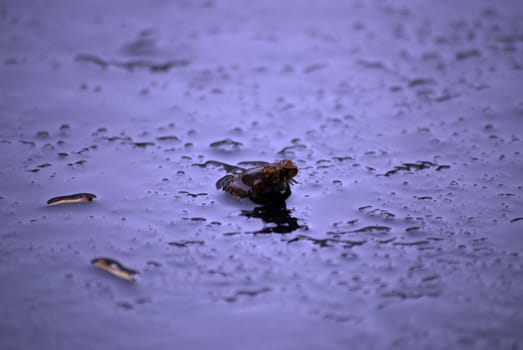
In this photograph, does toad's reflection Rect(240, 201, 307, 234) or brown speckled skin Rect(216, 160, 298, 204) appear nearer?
toad's reflection Rect(240, 201, 307, 234)

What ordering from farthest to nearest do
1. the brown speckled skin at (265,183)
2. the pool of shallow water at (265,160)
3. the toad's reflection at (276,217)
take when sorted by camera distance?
the brown speckled skin at (265,183) → the toad's reflection at (276,217) → the pool of shallow water at (265,160)

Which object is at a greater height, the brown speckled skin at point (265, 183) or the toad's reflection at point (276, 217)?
the brown speckled skin at point (265, 183)

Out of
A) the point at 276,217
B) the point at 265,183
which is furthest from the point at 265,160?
the point at 276,217

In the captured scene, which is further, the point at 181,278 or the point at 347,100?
the point at 347,100

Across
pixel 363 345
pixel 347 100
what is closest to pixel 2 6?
pixel 347 100

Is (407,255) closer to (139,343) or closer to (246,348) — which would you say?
(246,348)

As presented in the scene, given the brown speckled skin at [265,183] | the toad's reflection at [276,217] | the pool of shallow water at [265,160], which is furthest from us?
the brown speckled skin at [265,183]
